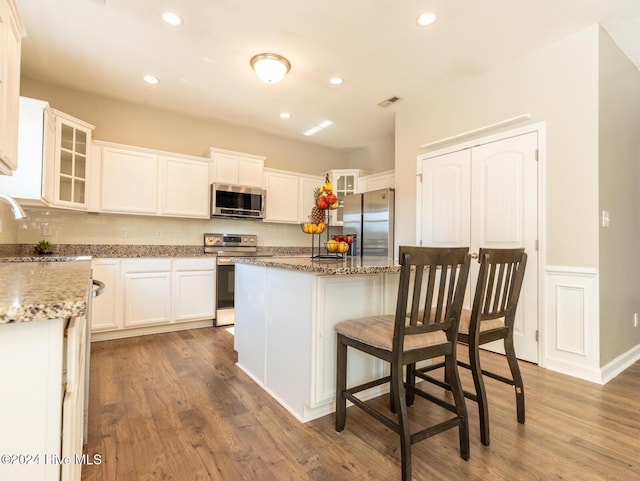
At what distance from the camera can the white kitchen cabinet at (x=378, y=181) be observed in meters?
4.73

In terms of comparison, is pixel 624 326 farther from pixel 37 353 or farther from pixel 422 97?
pixel 37 353

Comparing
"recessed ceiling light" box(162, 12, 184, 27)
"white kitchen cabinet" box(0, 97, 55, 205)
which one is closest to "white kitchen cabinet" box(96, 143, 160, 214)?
"white kitchen cabinet" box(0, 97, 55, 205)

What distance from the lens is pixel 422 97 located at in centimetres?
373

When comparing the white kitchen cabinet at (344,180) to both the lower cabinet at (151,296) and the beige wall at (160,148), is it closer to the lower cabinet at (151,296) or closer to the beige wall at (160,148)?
the beige wall at (160,148)

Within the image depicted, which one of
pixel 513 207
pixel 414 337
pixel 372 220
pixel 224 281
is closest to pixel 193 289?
pixel 224 281

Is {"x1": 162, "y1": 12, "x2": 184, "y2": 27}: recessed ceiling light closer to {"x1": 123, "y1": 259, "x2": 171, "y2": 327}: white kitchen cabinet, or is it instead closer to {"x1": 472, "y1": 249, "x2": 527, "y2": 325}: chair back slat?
{"x1": 123, "y1": 259, "x2": 171, "y2": 327}: white kitchen cabinet

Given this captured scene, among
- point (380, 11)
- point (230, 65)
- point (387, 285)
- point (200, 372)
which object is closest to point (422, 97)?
Answer: point (380, 11)

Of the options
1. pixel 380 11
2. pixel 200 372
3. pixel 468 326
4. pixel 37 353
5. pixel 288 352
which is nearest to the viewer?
pixel 37 353

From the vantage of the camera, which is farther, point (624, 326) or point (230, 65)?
point (230, 65)

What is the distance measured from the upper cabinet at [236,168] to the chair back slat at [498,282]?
347 cm

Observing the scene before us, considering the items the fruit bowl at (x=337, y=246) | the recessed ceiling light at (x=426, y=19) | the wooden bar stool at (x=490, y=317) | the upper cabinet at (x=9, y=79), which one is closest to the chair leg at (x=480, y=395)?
the wooden bar stool at (x=490, y=317)

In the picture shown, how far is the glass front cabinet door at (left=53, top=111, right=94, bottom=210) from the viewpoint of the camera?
3195 millimetres

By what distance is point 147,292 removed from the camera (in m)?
3.63

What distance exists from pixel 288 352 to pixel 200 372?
985mm
